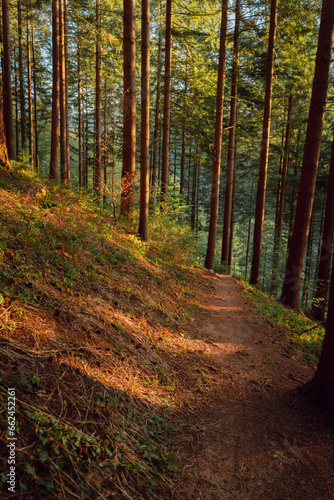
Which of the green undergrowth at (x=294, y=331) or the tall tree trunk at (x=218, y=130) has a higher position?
the tall tree trunk at (x=218, y=130)

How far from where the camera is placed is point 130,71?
8.89 meters

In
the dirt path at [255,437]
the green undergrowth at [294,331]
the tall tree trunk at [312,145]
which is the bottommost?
the green undergrowth at [294,331]

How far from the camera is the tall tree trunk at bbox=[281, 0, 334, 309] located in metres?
7.62

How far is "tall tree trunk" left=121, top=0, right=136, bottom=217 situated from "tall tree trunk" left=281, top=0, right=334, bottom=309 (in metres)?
5.58

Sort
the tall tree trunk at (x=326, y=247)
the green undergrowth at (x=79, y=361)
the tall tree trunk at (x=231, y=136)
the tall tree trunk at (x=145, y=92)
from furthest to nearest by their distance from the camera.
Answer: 1. the tall tree trunk at (x=231, y=136)
2. the tall tree trunk at (x=326, y=247)
3. the tall tree trunk at (x=145, y=92)
4. the green undergrowth at (x=79, y=361)

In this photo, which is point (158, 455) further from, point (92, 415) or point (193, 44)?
point (193, 44)

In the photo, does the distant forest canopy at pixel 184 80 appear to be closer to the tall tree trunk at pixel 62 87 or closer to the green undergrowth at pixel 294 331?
the tall tree trunk at pixel 62 87

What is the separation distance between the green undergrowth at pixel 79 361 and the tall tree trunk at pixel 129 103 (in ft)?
11.7

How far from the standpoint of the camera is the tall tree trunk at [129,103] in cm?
856

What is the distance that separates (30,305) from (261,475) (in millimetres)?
2818

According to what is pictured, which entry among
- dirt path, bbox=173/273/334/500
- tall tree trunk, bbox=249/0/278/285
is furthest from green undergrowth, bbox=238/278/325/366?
tall tree trunk, bbox=249/0/278/285

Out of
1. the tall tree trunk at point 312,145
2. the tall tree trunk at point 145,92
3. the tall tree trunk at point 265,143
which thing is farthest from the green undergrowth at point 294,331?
the tall tree trunk at point 145,92

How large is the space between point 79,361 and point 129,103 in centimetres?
890

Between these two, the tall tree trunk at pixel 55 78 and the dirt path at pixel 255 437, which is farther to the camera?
the tall tree trunk at pixel 55 78
